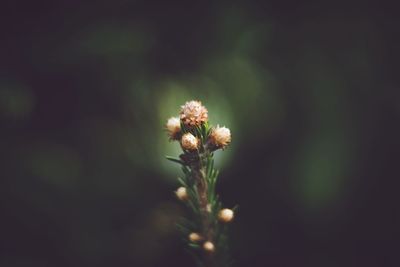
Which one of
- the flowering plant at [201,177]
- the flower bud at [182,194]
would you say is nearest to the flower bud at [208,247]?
the flowering plant at [201,177]

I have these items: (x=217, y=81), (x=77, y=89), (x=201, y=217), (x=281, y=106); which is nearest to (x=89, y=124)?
(x=77, y=89)

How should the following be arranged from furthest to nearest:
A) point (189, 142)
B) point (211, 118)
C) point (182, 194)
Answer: point (211, 118), point (182, 194), point (189, 142)

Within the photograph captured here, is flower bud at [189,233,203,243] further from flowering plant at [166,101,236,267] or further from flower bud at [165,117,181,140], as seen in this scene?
flower bud at [165,117,181,140]

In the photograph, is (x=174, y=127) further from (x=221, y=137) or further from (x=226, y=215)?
(x=226, y=215)

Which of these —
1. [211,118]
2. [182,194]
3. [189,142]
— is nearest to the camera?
[189,142]

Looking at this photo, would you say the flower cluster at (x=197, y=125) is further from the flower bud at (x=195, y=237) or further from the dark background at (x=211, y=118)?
the dark background at (x=211, y=118)

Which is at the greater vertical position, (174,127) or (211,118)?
(211,118)

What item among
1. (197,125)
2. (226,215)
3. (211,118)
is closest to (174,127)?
(197,125)
